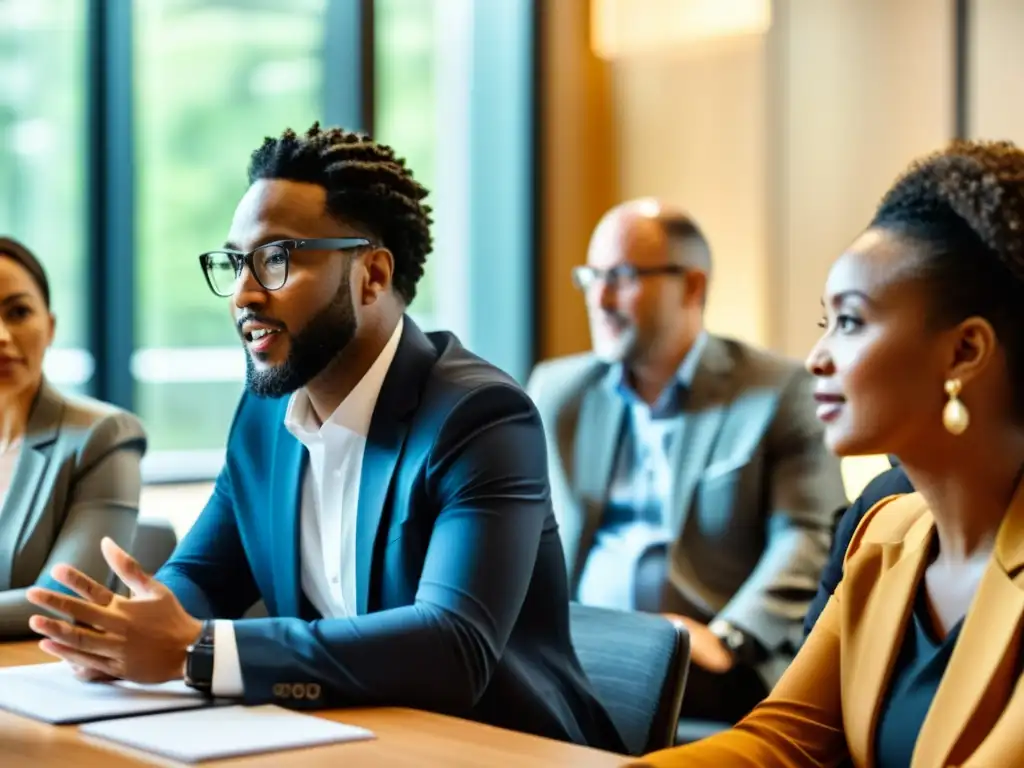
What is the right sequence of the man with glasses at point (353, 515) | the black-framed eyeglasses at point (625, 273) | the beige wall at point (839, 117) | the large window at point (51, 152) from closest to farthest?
1. the man with glasses at point (353, 515)
2. the black-framed eyeglasses at point (625, 273)
3. the large window at point (51, 152)
4. the beige wall at point (839, 117)

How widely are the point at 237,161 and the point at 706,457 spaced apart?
229 centimetres

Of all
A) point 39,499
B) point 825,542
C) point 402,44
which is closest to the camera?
point 39,499

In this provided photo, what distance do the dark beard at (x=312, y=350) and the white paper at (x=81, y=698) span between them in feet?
1.62

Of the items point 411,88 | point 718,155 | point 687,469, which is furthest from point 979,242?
point 411,88

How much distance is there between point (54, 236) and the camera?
4742 millimetres

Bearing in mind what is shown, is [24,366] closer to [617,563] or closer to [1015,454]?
[617,563]

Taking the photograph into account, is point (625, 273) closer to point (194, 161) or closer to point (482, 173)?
point (194, 161)

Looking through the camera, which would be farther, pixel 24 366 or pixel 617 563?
pixel 617 563

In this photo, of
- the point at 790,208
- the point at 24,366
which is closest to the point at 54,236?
the point at 24,366

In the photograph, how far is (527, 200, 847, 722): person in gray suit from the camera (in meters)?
3.36

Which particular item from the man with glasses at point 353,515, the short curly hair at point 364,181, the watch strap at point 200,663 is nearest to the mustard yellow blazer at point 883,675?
the man with glasses at point 353,515

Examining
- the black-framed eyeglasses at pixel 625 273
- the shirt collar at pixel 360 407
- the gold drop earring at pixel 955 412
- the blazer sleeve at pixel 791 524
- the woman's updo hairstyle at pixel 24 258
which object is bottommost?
the blazer sleeve at pixel 791 524

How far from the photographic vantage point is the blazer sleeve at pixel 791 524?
10.9ft

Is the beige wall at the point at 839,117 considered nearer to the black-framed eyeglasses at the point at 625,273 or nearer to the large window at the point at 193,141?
the large window at the point at 193,141
